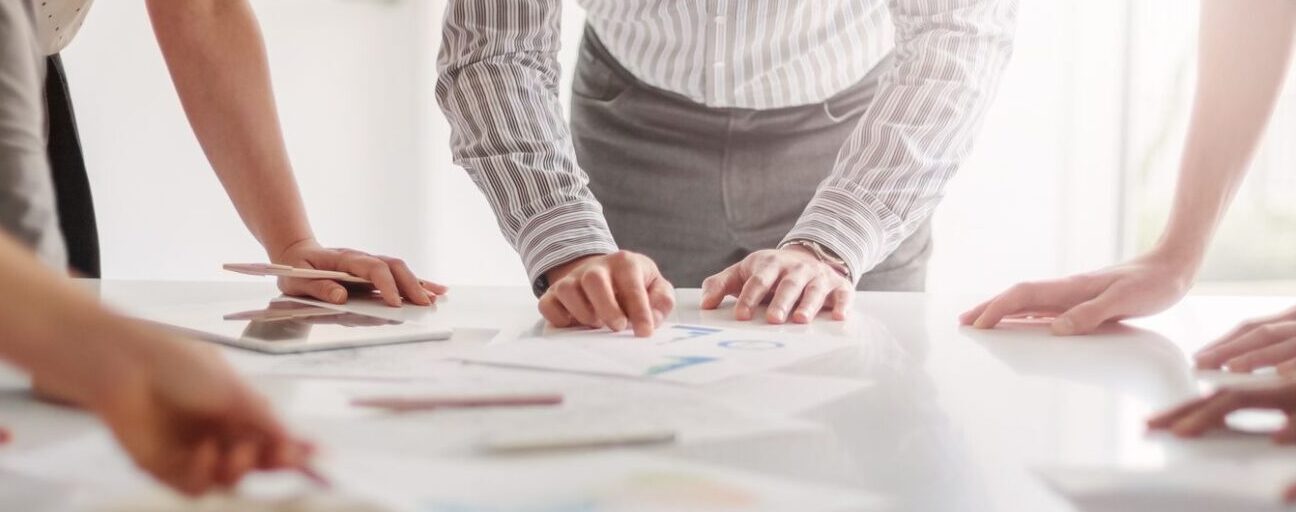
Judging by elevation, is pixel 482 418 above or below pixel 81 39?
below

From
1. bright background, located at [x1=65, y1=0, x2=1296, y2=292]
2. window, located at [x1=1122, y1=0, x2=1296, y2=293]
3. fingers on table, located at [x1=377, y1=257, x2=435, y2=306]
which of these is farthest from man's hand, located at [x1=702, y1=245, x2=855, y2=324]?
window, located at [x1=1122, y1=0, x2=1296, y2=293]

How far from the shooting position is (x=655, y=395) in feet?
1.96

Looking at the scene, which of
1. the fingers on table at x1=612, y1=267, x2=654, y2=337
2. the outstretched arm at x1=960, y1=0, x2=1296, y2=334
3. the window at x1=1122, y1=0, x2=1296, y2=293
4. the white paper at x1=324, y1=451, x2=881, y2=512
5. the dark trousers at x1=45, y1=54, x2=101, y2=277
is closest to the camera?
the white paper at x1=324, y1=451, x2=881, y2=512

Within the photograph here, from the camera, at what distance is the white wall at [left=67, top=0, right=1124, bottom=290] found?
2.25 m

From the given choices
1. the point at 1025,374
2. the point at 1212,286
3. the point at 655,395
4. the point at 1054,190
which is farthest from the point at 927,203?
the point at 1212,286

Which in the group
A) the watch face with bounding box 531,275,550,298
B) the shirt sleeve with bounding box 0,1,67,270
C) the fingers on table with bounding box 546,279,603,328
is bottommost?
the watch face with bounding box 531,275,550,298

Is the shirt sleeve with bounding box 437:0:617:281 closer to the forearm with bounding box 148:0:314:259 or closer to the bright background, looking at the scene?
the forearm with bounding box 148:0:314:259

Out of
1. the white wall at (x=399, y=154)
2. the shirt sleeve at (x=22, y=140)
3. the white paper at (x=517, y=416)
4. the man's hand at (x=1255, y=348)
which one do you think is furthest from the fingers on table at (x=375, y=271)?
the white wall at (x=399, y=154)

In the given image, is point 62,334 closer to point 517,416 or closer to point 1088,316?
point 517,416

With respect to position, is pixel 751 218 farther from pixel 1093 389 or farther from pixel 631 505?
pixel 631 505

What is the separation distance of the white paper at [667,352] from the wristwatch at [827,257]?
1.01 ft

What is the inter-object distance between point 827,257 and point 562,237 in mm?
274

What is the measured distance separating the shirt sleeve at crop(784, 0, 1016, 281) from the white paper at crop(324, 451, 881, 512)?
759 millimetres

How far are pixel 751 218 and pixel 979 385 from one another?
2.57ft
